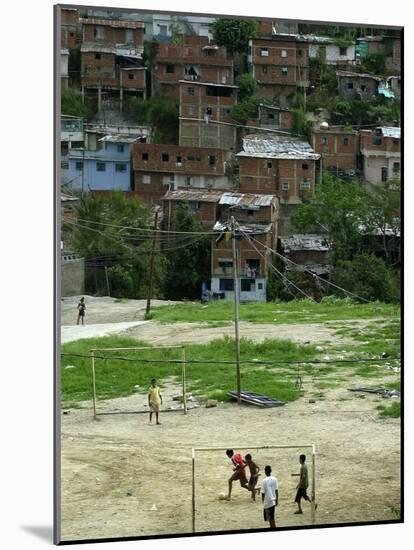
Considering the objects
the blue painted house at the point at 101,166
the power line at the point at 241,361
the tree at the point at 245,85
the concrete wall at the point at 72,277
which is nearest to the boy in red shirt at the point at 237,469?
A: the power line at the point at 241,361

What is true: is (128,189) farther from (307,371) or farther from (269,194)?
(307,371)

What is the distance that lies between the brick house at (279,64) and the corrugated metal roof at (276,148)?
1.12 feet

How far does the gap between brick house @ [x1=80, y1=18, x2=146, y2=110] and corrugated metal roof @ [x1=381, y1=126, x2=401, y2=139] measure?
1.94 m

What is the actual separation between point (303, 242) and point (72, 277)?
186 cm

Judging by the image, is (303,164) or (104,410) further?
(303,164)

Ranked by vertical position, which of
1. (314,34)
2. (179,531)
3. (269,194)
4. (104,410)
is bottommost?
(179,531)

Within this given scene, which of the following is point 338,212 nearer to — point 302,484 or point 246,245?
point 246,245

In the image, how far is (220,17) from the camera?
11.2 m

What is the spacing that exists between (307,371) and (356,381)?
40cm

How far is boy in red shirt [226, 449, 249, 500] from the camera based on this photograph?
435 inches

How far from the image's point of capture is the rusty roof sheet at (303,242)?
37.6 feet

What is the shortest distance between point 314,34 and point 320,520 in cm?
365

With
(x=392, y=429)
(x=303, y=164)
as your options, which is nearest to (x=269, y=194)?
(x=303, y=164)

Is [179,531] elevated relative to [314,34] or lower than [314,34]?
lower
